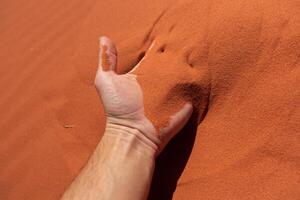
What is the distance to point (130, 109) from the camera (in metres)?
1.66

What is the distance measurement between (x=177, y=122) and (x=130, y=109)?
22 centimetres

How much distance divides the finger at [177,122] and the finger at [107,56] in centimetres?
42

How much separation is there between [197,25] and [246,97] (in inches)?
17.6

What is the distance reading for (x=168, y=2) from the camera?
2.05 meters

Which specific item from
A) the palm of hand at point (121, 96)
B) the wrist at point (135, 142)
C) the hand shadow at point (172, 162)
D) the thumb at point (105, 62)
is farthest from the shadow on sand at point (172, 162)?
the thumb at point (105, 62)

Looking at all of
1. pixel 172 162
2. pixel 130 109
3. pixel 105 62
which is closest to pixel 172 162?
pixel 172 162

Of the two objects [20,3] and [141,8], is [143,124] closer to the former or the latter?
[141,8]

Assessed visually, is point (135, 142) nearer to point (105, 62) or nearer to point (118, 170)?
point (118, 170)

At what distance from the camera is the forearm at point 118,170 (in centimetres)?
156

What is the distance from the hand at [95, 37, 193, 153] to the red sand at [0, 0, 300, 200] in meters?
0.06

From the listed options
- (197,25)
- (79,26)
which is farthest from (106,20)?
(197,25)

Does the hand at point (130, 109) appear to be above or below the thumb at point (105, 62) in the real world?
below

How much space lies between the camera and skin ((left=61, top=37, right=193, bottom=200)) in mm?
1570

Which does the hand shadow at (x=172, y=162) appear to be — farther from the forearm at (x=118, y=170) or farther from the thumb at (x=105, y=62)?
the thumb at (x=105, y=62)
